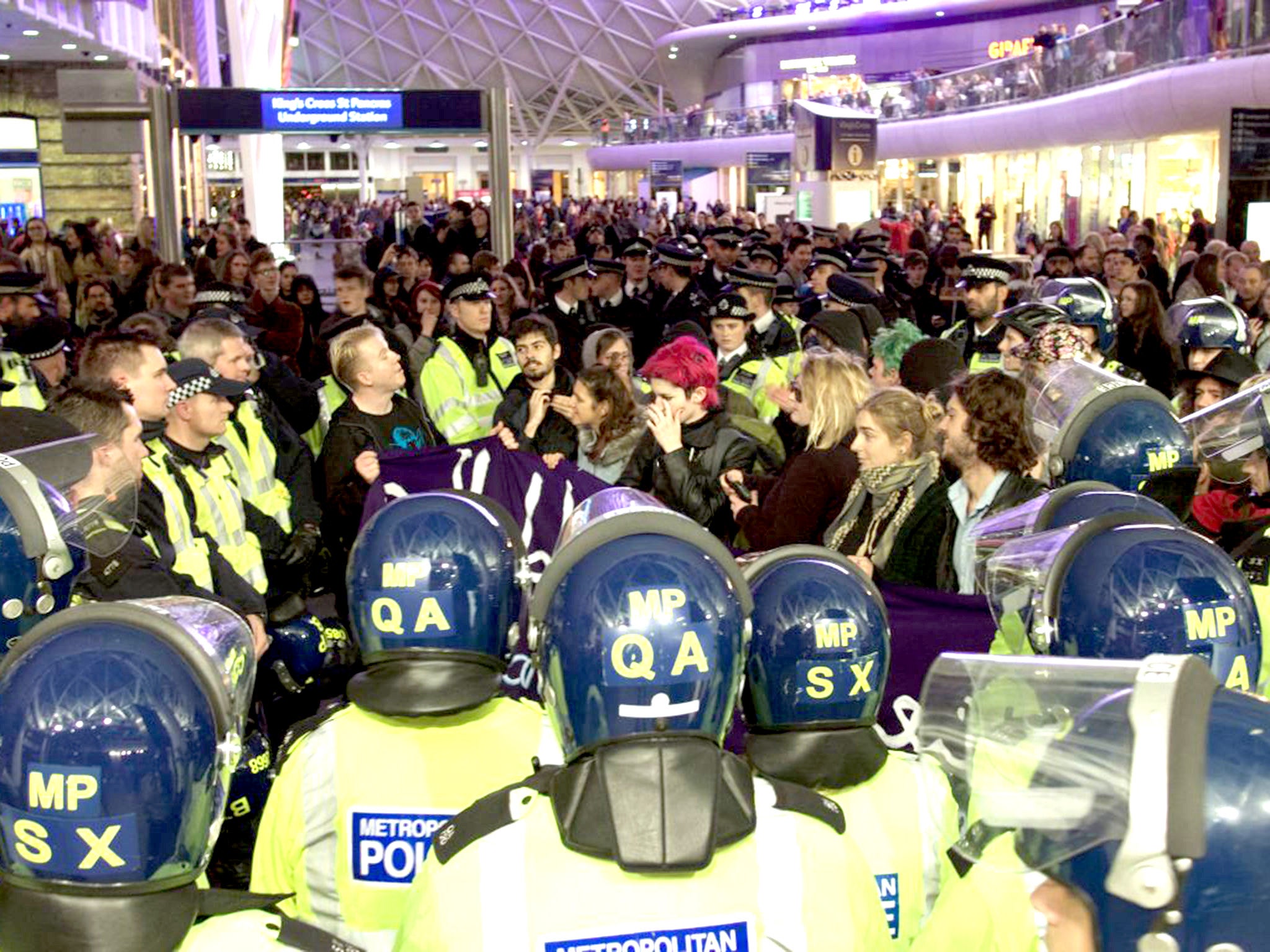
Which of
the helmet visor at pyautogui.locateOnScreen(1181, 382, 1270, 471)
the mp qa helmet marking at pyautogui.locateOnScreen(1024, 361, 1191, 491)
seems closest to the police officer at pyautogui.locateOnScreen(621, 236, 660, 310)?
the helmet visor at pyautogui.locateOnScreen(1181, 382, 1270, 471)

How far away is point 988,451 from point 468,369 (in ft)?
11.4

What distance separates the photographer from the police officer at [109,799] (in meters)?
1.80

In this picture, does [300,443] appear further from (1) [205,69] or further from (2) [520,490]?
(1) [205,69]

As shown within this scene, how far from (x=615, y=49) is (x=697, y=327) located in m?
62.0

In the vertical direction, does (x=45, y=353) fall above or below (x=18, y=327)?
below

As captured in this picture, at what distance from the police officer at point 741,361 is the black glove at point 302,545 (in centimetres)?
234

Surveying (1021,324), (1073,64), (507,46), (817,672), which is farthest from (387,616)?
(507,46)

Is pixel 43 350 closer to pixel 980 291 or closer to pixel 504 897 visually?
pixel 980 291

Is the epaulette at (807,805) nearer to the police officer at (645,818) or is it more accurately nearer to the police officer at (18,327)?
the police officer at (645,818)

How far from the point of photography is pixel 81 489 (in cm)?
332

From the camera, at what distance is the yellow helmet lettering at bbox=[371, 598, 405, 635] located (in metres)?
2.71

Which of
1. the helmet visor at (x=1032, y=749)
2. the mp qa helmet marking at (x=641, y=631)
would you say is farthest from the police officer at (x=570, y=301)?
the helmet visor at (x=1032, y=749)

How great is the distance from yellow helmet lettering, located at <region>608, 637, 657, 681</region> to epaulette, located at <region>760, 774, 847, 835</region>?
8.5 inches

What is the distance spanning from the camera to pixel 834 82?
161ft
